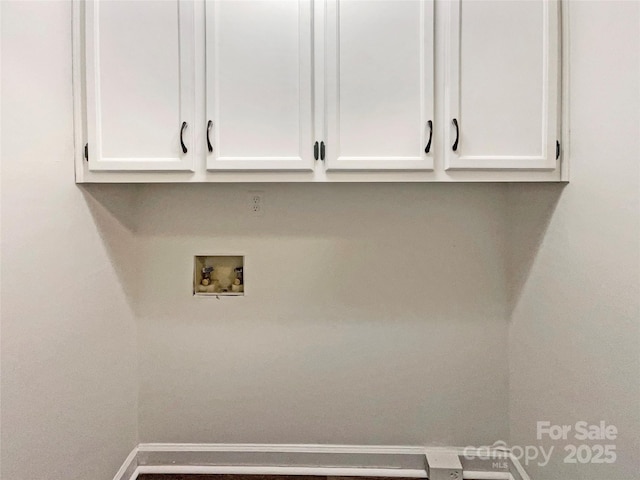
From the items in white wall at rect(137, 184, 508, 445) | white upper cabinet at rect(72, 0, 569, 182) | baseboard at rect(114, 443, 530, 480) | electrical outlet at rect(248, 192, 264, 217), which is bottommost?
baseboard at rect(114, 443, 530, 480)

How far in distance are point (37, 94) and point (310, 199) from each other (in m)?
1.11

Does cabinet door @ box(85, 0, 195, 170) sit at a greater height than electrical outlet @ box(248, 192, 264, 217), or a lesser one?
greater

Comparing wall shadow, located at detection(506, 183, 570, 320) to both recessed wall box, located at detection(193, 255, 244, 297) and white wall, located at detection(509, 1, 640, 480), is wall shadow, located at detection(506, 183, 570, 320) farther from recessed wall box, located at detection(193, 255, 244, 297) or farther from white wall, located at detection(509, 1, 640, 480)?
recessed wall box, located at detection(193, 255, 244, 297)

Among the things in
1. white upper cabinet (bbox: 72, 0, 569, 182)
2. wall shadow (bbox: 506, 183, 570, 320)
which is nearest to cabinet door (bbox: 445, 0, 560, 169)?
white upper cabinet (bbox: 72, 0, 569, 182)

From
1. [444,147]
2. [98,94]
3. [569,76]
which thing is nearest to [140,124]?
[98,94]

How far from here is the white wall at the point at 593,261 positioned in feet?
3.72

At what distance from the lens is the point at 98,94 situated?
4.72 feet

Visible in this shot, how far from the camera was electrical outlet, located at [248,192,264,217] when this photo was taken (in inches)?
74.1

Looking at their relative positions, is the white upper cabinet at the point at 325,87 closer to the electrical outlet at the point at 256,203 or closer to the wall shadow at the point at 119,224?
the wall shadow at the point at 119,224

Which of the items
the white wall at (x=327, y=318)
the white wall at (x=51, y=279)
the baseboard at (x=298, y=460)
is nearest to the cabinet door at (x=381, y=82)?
the white wall at (x=327, y=318)

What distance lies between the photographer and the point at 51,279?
1304mm

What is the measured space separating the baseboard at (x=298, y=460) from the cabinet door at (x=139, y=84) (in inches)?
55.3

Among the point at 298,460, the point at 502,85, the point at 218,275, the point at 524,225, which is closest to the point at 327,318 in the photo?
the point at 218,275

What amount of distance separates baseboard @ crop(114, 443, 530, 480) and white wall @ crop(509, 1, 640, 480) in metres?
0.34
